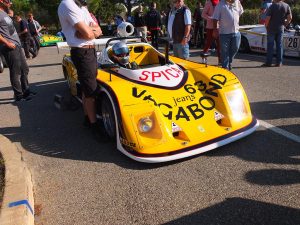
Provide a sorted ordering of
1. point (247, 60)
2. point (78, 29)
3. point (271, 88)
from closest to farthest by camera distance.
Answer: point (78, 29), point (271, 88), point (247, 60)

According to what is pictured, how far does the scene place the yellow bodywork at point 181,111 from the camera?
341cm

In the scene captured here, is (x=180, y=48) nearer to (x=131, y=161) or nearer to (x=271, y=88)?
(x=271, y=88)

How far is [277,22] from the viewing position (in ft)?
24.8

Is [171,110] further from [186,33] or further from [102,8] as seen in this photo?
[102,8]

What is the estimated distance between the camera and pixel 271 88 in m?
6.01

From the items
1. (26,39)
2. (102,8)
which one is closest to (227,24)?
(26,39)

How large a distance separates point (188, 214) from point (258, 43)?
25.9ft

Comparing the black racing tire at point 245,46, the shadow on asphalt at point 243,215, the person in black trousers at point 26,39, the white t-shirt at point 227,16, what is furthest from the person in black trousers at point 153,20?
the shadow on asphalt at point 243,215

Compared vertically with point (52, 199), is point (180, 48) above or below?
above

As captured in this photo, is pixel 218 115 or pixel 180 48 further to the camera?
pixel 180 48

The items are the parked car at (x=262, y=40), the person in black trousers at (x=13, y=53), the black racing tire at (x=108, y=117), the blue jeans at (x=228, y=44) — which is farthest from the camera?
the parked car at (x=262, y=40)

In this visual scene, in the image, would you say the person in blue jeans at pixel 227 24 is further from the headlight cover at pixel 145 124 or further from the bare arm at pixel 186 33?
the headlight cover at pixel 145 124

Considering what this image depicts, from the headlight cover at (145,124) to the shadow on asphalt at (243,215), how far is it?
1.13m

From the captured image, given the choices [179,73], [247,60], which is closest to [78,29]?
[179,73]
